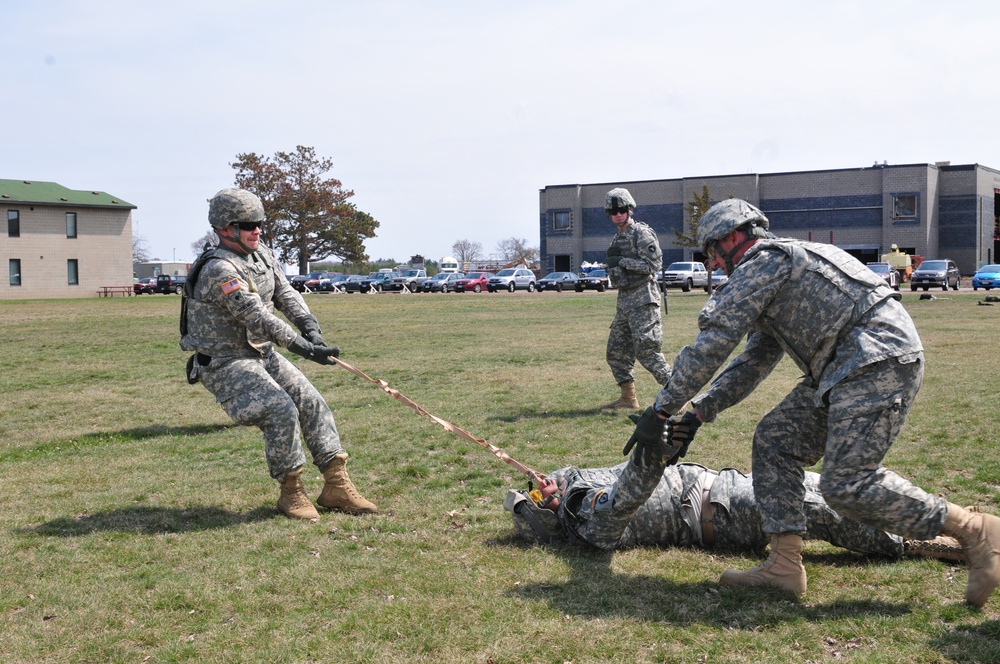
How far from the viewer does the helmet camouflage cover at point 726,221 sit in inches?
179

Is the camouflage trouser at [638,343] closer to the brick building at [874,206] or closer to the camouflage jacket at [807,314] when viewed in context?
the camouflage jacket at [807,314]

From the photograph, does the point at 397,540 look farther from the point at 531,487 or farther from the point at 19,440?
the point at 19,440

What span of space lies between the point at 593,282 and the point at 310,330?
5101cm

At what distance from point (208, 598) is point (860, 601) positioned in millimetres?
3174

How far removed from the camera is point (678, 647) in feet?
13.1

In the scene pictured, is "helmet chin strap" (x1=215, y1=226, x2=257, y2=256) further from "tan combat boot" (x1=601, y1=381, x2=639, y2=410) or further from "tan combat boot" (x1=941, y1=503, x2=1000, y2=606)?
"tan combat boot" (x1=601, y1=381, x2=639, y2=410)

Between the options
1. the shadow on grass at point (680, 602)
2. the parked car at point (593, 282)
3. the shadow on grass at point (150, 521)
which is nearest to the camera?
the shadow on grass at point (680, 602)

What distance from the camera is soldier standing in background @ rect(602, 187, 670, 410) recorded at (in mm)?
10148

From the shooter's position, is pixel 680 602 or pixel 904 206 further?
pixel 904 206

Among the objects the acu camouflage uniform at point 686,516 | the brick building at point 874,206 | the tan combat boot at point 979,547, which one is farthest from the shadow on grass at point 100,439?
the brick building at point 874,206

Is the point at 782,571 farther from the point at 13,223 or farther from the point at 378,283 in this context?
the point at 13,223

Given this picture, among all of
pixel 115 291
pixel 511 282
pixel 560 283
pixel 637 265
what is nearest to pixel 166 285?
pixel 115 291

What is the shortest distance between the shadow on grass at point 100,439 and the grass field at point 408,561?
0.15 ft

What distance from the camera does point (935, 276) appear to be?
47.5m
